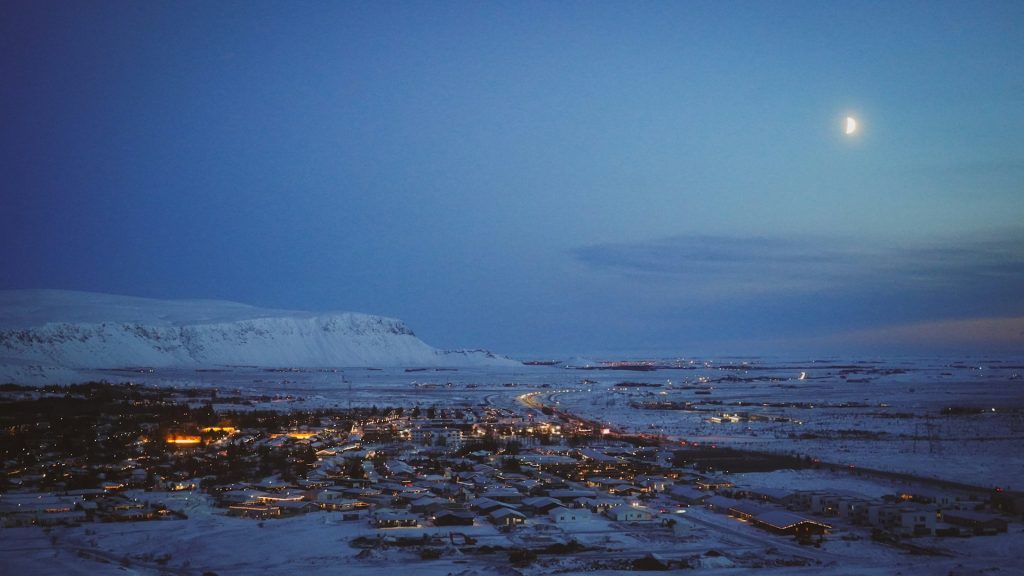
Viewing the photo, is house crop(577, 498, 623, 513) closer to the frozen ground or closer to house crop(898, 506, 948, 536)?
house crop(898, 506, 948, 536)

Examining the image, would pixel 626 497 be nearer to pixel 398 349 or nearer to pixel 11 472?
pixel 11 472

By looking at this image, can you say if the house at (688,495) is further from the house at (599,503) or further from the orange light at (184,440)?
the orange light at (184,440)

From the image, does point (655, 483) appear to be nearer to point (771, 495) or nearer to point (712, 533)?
point (771, 495)

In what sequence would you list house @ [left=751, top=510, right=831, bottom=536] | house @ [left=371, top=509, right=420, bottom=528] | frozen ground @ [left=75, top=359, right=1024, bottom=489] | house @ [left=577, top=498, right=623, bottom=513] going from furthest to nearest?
frozen ground @ [left=75, top=359, right=1024, bottom=489] < house @ [left=577, top=498, right=623, bottom=513] < house @ [left=371, top=509, right=420, bottom=528] < house @ [left=751, top=510, right=831, bottom=536]

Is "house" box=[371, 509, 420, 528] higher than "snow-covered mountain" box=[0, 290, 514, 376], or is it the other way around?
"snow-covered mountain" box=[0, 290, 514, 376]

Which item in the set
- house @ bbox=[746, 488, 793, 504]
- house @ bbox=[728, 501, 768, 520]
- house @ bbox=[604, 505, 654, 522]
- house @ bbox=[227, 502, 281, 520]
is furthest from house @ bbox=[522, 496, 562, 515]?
house @ bbox=[227, 502, 281, 520]

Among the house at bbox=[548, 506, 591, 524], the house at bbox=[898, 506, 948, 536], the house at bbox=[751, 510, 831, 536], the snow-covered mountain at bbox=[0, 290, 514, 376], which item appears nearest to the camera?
the house at bbox=[751, 510, 831, 536]

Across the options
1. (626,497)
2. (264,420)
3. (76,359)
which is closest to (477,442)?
(626,497)

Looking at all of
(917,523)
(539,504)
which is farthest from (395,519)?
(917,523)
